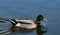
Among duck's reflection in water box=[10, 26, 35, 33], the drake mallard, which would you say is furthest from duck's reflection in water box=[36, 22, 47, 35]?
duck's reflection in water box=[10, 26, 35, 33]

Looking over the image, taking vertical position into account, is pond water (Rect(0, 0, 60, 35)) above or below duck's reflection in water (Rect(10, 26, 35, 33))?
above

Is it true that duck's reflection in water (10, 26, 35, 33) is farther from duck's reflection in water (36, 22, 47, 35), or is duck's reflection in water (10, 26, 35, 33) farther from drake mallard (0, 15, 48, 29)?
duck's reflection in water (36, 22, 47, 35)

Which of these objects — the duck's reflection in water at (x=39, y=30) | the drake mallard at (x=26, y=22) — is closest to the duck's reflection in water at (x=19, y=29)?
the drake mallard at (x=26, y=22)

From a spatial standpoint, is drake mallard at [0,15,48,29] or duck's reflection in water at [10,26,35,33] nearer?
duck's reflection in water at [10,26,35,33]

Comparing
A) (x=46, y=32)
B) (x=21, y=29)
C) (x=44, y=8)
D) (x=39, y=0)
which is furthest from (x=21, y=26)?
(x=39, y=0)

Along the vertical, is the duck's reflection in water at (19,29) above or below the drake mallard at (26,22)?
below

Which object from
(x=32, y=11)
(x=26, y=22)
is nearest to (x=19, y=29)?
(x=26, y=22)

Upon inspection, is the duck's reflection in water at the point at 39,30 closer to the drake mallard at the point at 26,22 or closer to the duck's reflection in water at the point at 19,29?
the drake mallard at the point at 26,22

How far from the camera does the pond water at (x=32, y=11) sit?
33.8ft

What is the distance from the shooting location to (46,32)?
1006cm

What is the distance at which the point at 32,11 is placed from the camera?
11.9m

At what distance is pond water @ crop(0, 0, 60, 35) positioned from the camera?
10.3 metres

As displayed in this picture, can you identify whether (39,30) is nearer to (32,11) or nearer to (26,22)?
(26,22)

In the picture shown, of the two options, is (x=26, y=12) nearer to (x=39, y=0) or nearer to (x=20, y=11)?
(x=20, y=11)
